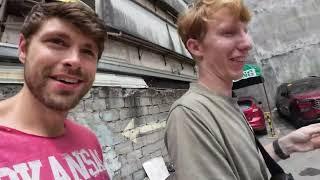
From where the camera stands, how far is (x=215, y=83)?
1.62m

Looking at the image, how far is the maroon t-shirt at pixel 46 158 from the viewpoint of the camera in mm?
1229

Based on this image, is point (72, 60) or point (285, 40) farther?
point (285, 40)

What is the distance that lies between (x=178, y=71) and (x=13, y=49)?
24.9 ft

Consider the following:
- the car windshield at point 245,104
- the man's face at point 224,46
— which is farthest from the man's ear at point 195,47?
the car windshield at point 245,104

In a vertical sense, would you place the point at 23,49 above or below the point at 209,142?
above

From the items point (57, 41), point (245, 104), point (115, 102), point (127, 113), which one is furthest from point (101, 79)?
point (245, 104)

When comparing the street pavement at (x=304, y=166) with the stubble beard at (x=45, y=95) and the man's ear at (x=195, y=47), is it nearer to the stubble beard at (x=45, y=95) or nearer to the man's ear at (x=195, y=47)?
the man's ear at (x=195, y=47)

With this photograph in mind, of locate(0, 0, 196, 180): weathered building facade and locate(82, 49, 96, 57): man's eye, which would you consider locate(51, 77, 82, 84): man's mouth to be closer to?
locate(82, 49, 96, 57): man's eye

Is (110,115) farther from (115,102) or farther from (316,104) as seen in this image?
(316,104)

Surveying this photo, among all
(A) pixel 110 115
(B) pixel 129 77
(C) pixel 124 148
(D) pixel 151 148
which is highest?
(B) pixel 129 77

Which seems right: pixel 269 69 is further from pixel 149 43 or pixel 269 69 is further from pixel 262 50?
pixel 149 43

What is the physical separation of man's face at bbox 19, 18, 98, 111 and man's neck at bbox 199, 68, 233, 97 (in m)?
0.57

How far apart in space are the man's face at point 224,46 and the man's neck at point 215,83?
14mm

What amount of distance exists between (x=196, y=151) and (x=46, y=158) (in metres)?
0.62
